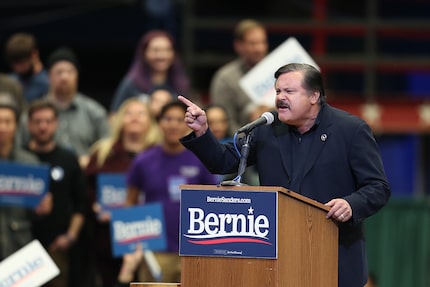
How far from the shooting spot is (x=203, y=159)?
640 cm

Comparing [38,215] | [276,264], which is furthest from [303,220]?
[38,215]

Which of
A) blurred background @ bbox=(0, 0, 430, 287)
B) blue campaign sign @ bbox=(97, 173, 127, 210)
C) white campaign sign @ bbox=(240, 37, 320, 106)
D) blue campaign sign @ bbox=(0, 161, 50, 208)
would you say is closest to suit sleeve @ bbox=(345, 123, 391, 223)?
white campaign sign @ bbox=(240, 37, 320, 106)

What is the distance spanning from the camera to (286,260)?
589cm

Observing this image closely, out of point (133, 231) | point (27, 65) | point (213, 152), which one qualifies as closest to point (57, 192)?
point (133, 231)

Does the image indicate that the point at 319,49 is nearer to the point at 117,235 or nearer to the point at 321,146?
the point at 117,235

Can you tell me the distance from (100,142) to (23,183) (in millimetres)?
1012

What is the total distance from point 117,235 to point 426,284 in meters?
3.47

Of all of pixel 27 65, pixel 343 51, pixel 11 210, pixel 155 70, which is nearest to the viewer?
pixel 11 210

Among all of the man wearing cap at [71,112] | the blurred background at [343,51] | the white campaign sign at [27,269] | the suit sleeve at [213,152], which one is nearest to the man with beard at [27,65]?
the man wearing cap at [71,112]

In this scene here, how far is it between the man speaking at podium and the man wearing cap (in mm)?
4030

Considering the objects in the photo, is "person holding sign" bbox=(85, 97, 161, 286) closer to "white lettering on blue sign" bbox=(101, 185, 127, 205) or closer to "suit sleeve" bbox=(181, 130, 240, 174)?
"white lettering on blue sign" bbox=(101, 185, 127, 205)

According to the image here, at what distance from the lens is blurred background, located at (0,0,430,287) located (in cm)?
1152

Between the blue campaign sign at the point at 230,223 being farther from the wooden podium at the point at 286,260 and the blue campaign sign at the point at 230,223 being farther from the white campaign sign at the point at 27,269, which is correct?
the white campaign sign at the point at 27,269

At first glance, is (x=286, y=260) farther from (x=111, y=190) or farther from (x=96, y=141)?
(x=96, y=141)
